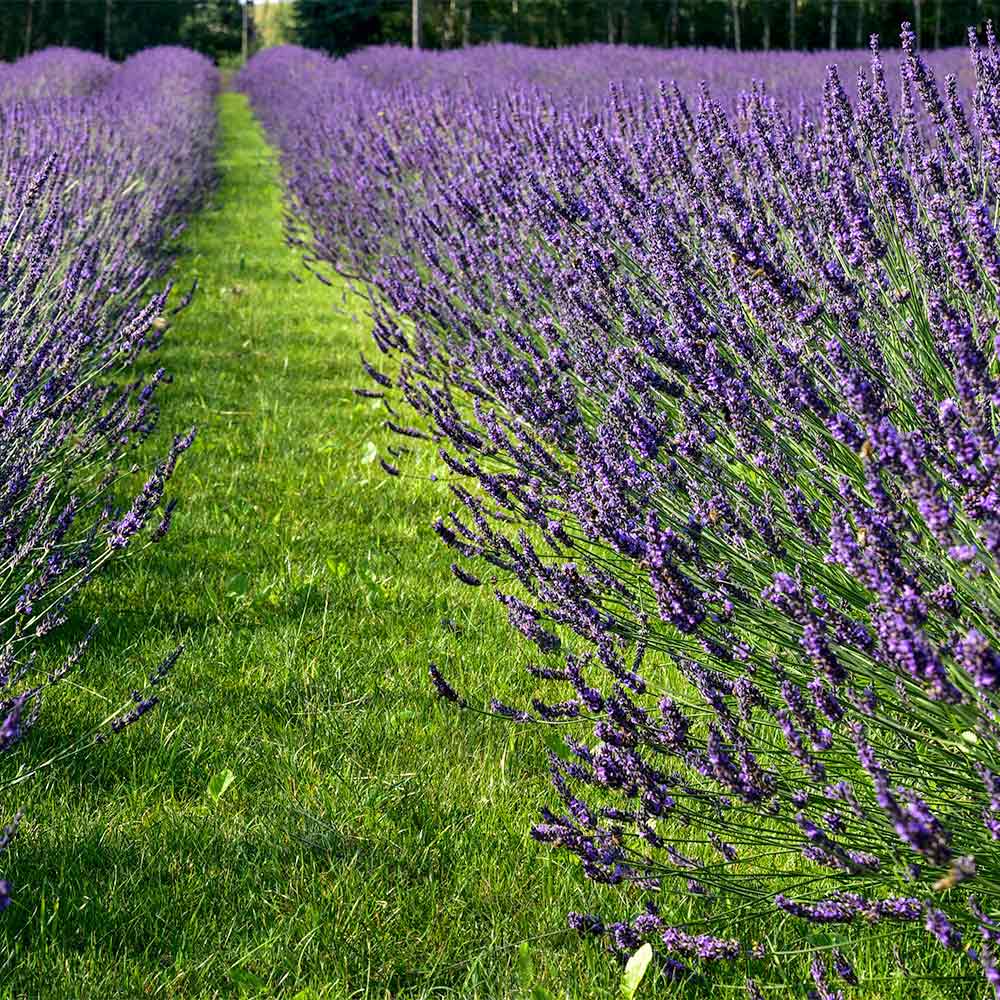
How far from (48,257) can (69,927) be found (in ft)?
7.66

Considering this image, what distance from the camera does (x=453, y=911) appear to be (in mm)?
1822

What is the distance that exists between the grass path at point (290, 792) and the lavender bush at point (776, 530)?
Result: 189 mm

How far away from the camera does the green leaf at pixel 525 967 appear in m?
1.66

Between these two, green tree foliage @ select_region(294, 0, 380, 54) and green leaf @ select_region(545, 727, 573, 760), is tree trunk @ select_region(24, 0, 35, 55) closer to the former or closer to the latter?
green tree foliage @ select_region(294, 0, 380, 54)

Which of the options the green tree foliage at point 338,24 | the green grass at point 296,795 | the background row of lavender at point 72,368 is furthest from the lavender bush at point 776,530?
the green tree foliage at point 338,24

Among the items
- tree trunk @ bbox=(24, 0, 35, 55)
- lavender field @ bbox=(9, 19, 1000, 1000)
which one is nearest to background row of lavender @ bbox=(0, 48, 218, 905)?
lavender field @ bbox=(9, 19, 1000, 1000)

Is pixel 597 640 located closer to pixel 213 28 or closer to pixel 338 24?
pixel 338 24

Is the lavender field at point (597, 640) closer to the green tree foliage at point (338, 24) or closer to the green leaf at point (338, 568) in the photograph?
the green leaf at point (338, 568)

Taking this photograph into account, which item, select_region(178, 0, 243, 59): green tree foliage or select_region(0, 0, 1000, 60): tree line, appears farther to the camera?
select_region(178, 0, 243, 59): green tree foliage

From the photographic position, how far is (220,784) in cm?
211

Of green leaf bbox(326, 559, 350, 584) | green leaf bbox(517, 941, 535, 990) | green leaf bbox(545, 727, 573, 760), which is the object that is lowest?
green leaf bbox(517, 941, 535, 990)

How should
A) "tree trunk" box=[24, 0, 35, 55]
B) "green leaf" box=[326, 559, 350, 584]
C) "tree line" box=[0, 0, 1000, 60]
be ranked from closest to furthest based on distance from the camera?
"green leaf" box=[326, 559, 350, 584]
"tree trunk" box=[24, 0, 35, 55]
"tree line" box=[0, 0, 1000, 60]

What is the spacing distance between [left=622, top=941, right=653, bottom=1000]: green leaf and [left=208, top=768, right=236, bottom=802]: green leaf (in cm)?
86

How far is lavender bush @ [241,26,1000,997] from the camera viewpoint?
50.7 inches
